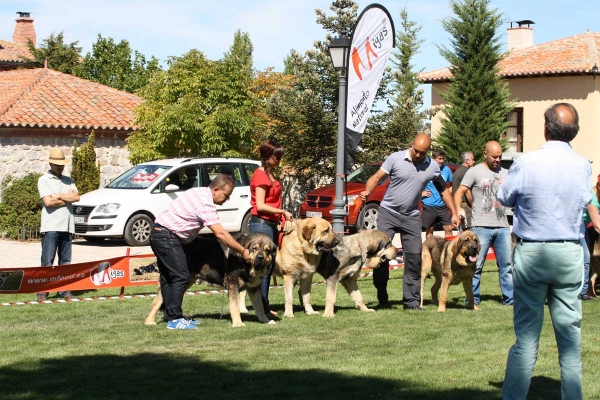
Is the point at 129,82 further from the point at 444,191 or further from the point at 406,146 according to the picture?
the point at 444,191

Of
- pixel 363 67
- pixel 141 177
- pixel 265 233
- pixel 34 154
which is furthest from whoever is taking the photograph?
pixel 34 154

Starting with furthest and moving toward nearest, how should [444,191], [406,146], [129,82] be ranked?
[129,82] < [406,146] < [444,191]

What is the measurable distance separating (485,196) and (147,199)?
421 inches

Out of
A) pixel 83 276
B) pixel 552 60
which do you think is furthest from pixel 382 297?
pixel 552 60

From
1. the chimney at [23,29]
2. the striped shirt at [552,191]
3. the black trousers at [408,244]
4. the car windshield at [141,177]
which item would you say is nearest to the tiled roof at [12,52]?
the chimney at [23,29]

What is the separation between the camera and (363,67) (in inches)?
541

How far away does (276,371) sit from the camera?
23.7 ft

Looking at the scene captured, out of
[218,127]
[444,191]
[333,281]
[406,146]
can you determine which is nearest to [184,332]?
[333,281]

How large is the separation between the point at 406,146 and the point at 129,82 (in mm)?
20704

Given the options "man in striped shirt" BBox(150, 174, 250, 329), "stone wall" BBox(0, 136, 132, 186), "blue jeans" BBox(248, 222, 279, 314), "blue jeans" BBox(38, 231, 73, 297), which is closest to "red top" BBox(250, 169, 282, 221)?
"blue jeans" BBox(248, 222, 279, 314)

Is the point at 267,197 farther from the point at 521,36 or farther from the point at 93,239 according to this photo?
the point at 521,36

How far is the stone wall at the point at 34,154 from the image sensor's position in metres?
27.1

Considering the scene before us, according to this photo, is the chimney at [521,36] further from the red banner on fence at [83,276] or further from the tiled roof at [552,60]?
the red banner on fence at [83,276]

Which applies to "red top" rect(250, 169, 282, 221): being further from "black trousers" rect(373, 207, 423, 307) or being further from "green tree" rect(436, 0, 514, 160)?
"green tree" rect(436, 0, 514, 160)
